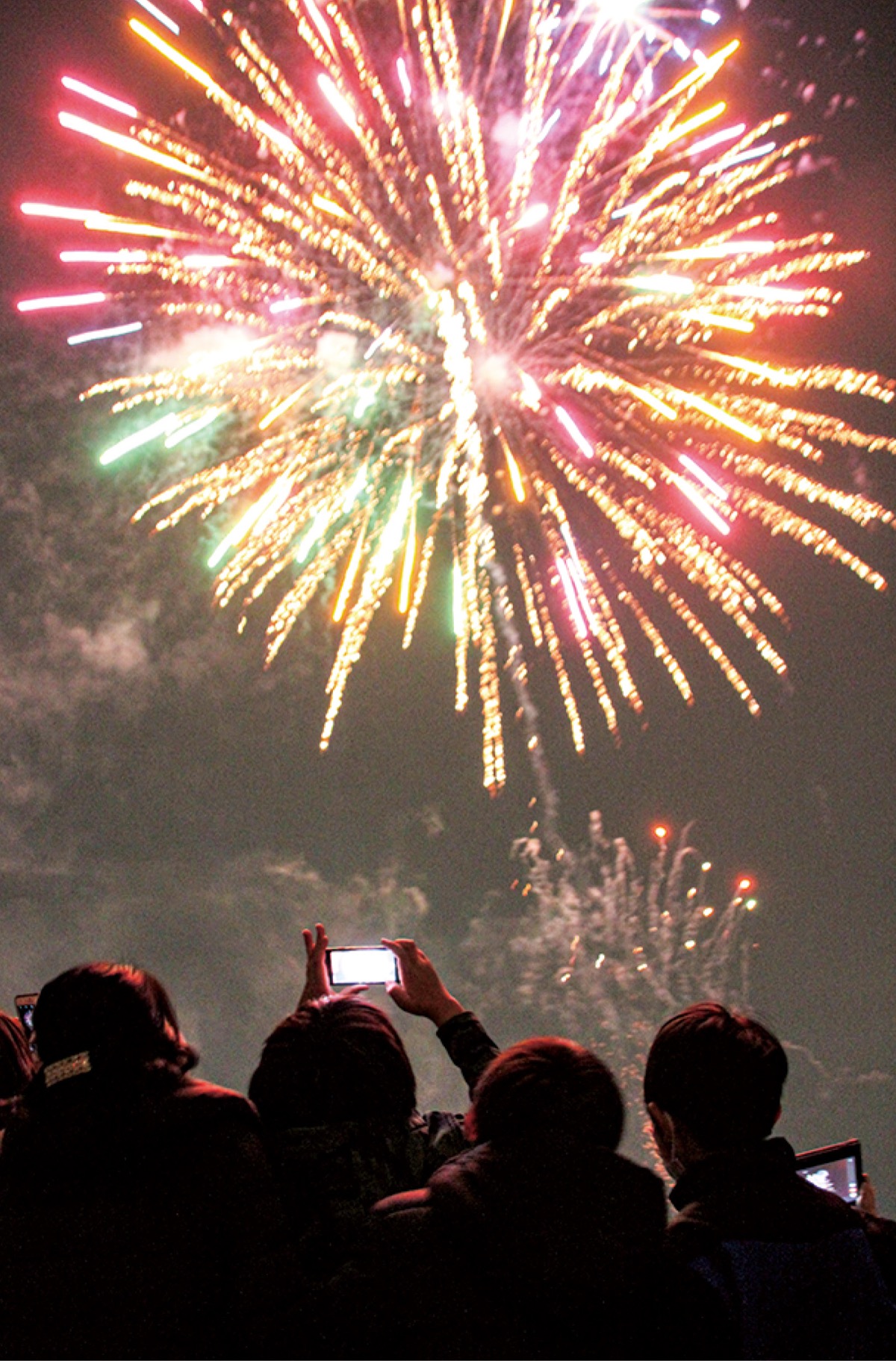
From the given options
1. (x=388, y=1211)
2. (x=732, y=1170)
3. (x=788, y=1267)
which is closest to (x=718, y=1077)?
(x=732, y=1170)

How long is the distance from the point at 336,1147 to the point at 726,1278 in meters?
1.12

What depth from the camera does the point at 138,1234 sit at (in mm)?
2736

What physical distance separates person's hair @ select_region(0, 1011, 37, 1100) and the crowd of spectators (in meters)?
0.74

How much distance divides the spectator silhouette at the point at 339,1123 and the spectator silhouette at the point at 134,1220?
193mm

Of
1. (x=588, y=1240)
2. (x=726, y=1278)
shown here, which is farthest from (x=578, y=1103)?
(x=726, y=1278)

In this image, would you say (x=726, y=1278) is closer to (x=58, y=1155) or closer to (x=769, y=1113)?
(x=769, y=1113)

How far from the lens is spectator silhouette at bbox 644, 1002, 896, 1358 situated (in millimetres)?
2801

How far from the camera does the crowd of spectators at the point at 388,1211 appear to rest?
254 centimetres

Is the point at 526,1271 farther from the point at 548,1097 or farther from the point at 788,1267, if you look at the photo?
the point at 788,1267

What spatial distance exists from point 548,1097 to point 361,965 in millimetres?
2121

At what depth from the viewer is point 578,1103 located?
9.05 ft

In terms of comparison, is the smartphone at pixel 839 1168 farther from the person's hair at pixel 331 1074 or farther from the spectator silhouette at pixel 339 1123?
the person's hair at pixel 331 1074

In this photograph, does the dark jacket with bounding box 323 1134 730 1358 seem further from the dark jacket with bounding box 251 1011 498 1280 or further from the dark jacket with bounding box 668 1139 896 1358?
the dark jacket with bounding box 251 1011 498 1280

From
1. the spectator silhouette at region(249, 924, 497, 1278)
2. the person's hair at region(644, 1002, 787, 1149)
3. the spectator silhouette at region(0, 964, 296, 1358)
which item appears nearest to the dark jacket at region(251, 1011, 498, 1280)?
the spectator silhouette at region(249, 924, 497, 1278)
